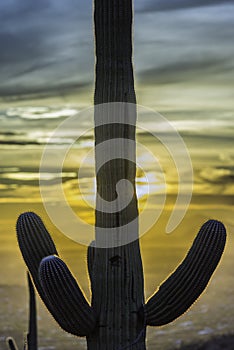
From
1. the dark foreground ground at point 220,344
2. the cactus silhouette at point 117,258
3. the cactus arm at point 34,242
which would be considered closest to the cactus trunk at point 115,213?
the cactus silhouette at point 117,258

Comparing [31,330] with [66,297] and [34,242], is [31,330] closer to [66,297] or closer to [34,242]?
[34,242]

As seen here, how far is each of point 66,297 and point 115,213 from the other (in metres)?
0.89

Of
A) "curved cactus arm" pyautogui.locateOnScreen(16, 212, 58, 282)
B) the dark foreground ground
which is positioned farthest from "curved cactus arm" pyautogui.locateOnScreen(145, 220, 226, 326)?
the dark foreground ground

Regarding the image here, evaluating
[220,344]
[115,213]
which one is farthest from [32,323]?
[220,344]

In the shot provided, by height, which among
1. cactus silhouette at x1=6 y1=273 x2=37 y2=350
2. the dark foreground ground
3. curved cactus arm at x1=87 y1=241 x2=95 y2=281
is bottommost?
cactus silhouette at x1=6 y1=273 x2=37 y2=350

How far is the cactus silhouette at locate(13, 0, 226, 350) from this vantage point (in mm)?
7844

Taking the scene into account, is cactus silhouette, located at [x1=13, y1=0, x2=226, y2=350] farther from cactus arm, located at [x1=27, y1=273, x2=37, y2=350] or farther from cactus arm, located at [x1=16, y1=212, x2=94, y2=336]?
cactus arm, located at [x1=27, y1=273, x2=37, y2=350]

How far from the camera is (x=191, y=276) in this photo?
785 centimetres

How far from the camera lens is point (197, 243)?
25.7ft

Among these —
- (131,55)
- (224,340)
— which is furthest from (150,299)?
(224,340)

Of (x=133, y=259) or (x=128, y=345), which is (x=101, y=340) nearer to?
(x=128, y=345)

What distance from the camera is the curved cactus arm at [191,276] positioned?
25.6 feet

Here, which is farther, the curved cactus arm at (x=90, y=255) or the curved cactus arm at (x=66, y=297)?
the curved cactus arm at (x=90, y=255)

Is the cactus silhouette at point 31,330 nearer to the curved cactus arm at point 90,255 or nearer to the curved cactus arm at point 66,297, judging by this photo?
the curved cactus arm at point 90,255
